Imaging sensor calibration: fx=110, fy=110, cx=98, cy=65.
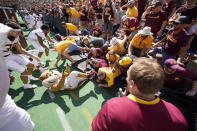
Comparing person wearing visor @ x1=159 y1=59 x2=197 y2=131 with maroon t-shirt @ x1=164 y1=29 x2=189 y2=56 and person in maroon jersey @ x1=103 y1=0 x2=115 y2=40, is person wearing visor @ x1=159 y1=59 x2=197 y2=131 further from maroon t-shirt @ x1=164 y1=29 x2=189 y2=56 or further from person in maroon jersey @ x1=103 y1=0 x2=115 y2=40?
person in maroon jersey @ x1=103 y1=0 x2=115 y2=40

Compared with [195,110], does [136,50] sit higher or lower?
higher

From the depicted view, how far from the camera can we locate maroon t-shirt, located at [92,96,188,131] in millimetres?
820

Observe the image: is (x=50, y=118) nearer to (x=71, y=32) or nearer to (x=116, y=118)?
(x=116, y=118)

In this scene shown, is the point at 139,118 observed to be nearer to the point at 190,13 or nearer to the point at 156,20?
the point at 190,13

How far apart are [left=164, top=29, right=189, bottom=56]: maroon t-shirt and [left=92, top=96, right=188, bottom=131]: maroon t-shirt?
219 cm

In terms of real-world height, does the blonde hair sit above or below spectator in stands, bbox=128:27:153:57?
above

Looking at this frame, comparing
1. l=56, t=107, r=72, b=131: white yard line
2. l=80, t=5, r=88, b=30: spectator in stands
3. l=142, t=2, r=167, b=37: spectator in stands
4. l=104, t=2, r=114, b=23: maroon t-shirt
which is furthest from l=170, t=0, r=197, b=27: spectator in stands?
l=80, t=5, r=88, b=30: spectator in stands

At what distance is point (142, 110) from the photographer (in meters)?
0.85

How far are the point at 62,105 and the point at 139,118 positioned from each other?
240 cm

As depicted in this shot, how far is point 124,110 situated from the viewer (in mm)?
852

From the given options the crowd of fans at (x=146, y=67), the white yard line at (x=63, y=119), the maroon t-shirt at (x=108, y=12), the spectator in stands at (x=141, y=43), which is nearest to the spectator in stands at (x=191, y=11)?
the crowd of fans at (x=146, y=67)

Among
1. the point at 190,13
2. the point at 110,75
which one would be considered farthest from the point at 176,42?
the point at 110,75

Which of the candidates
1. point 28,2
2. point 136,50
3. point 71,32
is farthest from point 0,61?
point 28,2

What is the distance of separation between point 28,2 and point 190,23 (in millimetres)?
43579
